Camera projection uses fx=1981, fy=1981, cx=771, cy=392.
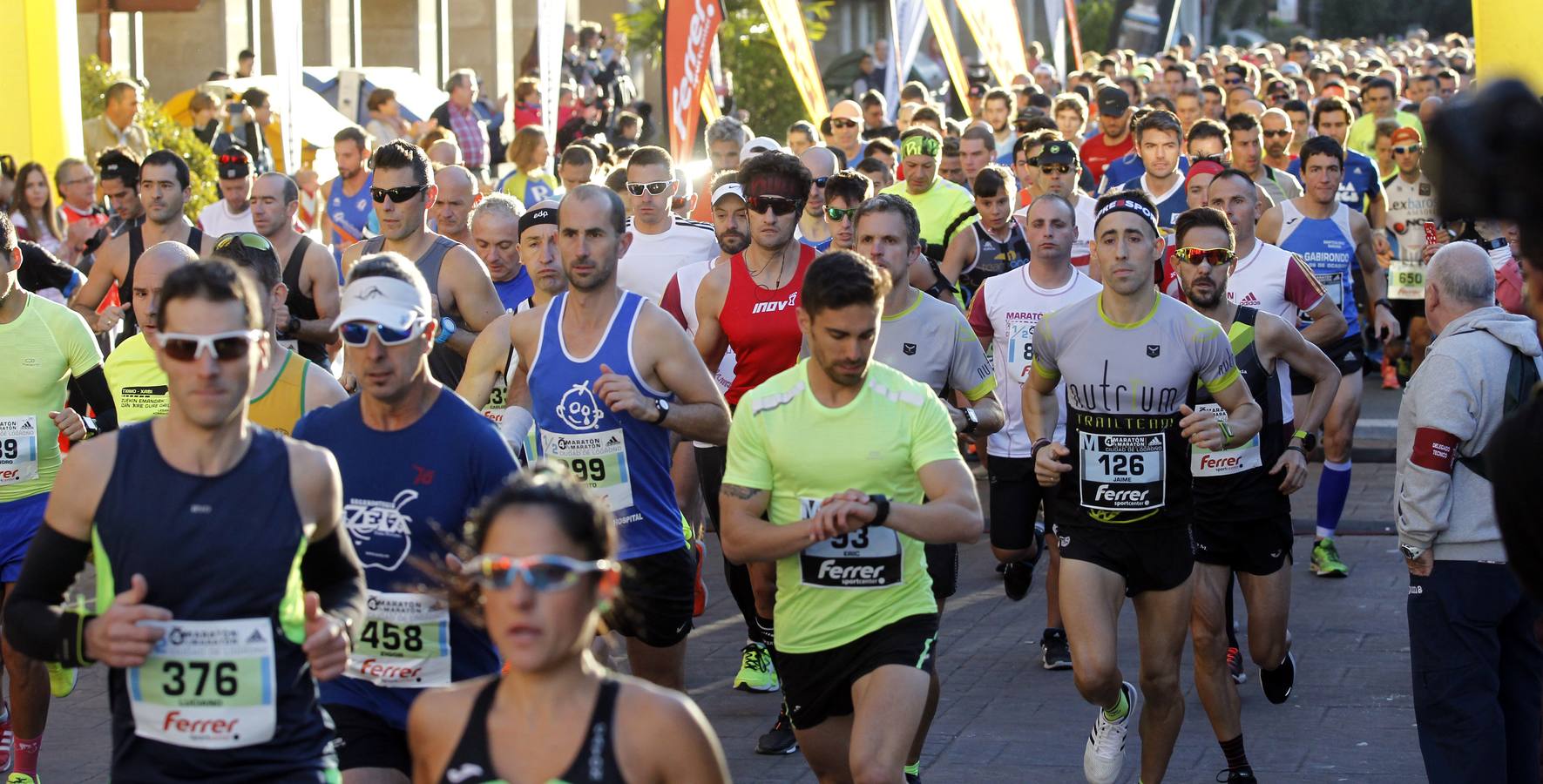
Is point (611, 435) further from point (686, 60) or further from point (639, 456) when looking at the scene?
point (686, 60)

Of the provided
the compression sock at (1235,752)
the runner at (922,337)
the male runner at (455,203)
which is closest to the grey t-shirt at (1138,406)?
the runner at (922,337)

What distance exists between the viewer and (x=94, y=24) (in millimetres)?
26438

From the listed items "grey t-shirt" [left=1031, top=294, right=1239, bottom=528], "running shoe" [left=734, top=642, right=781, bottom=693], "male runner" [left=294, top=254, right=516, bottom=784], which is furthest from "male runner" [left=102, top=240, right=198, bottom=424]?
"grey t-shirt" [left=1031, top=294, right=1239, bottom=528]

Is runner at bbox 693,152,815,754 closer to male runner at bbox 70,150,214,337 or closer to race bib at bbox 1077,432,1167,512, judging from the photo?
race bib at bbox 1077,432,1167,512

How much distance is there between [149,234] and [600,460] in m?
4.16

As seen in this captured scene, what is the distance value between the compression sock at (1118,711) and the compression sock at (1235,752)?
1.39 feet

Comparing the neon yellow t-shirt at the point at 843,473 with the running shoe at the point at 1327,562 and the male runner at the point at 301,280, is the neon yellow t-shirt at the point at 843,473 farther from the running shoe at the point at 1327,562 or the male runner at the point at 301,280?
the running shoe at the point at 1327,562

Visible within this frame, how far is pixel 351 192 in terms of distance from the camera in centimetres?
Result: 1293

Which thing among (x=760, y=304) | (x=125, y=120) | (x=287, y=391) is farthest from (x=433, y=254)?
(x=125, y=120)

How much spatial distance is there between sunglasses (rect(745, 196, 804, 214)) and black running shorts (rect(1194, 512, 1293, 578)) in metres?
2.00

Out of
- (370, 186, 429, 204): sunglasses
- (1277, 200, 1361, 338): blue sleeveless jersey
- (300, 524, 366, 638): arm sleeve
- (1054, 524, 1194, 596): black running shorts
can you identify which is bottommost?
(1054, 524, 1194, 596): black running shorts

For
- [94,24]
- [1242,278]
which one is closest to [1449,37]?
[94,24]

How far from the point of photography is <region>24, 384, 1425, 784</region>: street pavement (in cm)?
684

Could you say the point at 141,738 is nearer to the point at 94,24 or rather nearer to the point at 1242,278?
the point at 1242,278
